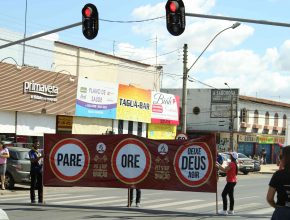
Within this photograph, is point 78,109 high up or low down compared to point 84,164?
up

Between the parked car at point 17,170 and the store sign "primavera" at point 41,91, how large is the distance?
34.8 feet

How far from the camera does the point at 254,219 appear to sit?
1354cm

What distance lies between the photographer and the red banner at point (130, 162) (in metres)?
15.1

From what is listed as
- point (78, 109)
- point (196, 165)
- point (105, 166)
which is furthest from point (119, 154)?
point (78, 109)

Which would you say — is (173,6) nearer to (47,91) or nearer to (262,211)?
(262,211)

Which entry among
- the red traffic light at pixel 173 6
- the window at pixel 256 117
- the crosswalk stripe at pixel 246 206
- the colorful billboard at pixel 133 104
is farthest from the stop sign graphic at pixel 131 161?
the window at pixel 256 117

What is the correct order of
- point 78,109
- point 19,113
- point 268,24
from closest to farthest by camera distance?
point 268,24 → point 19,113 → point 78,109

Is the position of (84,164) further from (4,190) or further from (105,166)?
(4,190)

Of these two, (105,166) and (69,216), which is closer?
(69,216)

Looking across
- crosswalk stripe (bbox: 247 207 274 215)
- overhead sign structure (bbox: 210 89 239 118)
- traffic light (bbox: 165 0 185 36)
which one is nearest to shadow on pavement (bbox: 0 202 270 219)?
crosswalk stripe (bbox: 247 207 274 215)

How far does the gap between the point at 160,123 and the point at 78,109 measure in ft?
33.6

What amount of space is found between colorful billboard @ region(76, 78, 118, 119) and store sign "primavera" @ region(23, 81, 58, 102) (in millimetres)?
2205

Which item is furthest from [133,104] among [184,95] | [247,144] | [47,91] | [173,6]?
[247,144]

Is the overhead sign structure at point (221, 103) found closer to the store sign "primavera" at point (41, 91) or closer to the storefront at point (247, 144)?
the storefront at point (247, 144)
